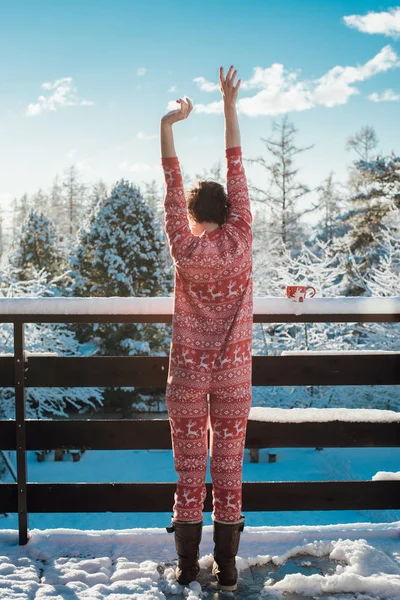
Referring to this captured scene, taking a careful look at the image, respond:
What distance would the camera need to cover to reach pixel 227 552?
217 cm

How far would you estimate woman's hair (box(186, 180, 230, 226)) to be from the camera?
2.10m

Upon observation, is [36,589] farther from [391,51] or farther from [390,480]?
[391,51]

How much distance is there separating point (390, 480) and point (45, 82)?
27721mm

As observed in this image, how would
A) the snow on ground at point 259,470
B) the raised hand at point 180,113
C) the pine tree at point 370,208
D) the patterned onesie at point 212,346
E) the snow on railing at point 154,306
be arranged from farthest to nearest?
the pine tree at point 370,208 → the snow on ground at point 259,470 → the snow on railing at point 154,306 → the raised hand at point 180,113 → the patterned onesie at point 212,346

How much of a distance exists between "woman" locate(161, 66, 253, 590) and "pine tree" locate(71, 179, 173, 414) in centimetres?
1536

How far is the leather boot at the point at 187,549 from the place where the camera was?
2168 millimetres

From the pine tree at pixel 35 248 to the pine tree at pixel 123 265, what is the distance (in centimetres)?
421

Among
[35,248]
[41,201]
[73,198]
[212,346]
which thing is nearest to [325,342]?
[212,346]

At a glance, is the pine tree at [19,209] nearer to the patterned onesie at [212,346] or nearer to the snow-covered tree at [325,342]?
the snow-covered tree at [325,342]

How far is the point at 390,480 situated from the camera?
104 inches

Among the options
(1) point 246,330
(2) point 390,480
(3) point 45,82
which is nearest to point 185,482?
(1) point 246,330

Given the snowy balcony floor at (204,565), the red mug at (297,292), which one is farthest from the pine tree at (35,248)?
the red mug at (297,292)

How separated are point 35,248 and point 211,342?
71.7 ft

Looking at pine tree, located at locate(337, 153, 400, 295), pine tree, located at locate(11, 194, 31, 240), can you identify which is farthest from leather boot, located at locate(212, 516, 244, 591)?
pine tree, located at locate(11, 194, 31, 240)
